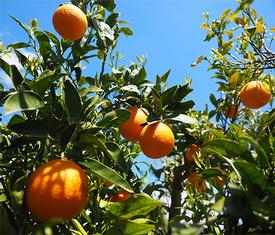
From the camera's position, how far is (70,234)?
129cm

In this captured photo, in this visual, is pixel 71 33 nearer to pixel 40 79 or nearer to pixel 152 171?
pixel 40 79

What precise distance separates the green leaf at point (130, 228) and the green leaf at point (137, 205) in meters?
0.05

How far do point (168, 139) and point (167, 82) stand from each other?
1.57 ft

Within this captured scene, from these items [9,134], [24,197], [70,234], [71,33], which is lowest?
[70,234]

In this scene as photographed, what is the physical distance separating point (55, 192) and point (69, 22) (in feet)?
3.81

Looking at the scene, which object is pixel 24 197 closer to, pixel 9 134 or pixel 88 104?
pixel 88 104

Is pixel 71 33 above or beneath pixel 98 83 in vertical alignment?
above

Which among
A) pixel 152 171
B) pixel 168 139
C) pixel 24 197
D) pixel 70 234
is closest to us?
pixel 24 197

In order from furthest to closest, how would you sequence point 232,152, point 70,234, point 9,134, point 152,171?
point 152,171 < point 9,134 < point 70,234 < point 232,152

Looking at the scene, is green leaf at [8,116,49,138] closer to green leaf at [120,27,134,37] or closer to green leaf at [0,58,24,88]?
green leaf at [0,58,24,88]

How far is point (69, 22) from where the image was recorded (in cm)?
197

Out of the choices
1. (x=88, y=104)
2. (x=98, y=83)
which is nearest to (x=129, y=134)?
(x=98, y=83)

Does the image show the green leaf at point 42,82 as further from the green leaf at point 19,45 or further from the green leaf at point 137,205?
the green leaf at point 19,45

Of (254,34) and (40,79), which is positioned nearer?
(40,79)
